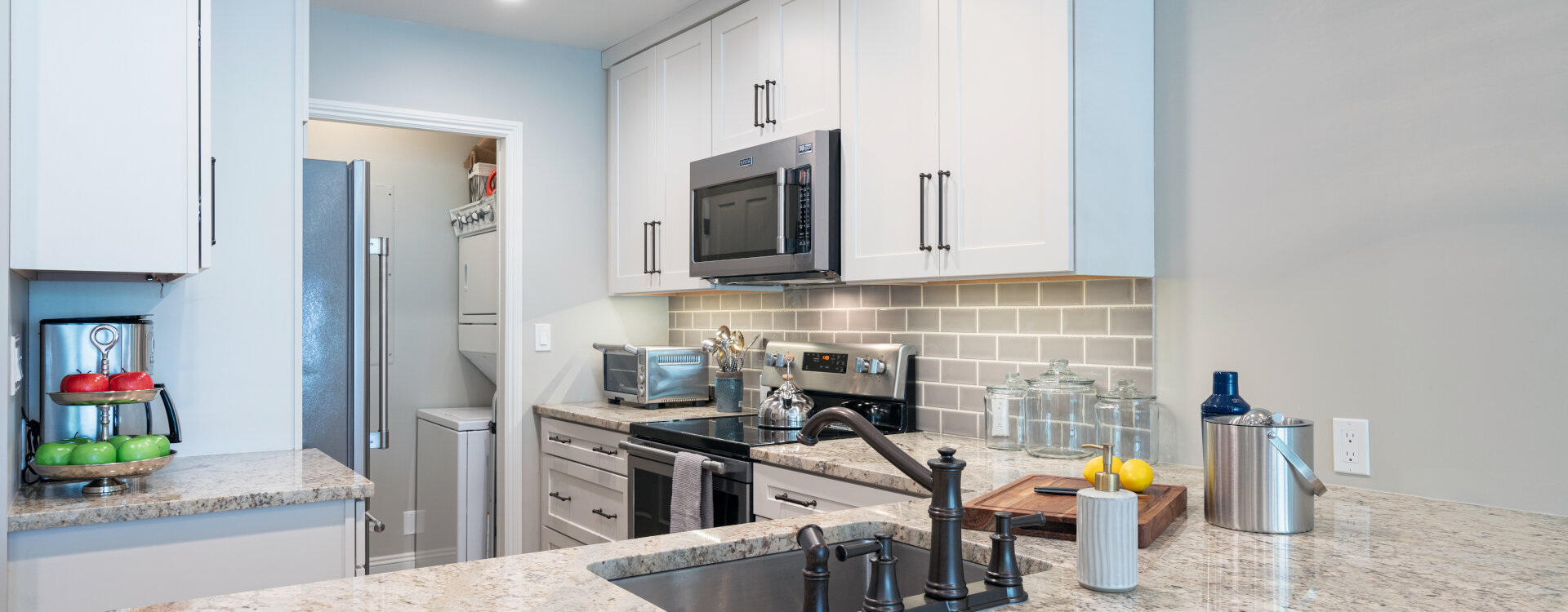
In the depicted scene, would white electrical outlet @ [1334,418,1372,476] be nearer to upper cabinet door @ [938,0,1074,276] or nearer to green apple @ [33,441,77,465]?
upper cabinet door @ [938,0,1074,276]

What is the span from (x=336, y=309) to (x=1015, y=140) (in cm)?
195

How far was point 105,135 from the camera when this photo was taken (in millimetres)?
1956

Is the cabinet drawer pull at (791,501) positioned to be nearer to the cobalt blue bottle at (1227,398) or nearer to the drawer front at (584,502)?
the drawer front at (584,502)

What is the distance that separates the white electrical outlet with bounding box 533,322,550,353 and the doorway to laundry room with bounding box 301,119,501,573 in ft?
0.68

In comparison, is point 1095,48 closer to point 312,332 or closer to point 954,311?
point 954,311

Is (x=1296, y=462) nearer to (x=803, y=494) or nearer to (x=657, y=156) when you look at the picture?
(x=803, y=494)

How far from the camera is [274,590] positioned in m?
1.15

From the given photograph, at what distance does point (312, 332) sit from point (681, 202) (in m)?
1.33

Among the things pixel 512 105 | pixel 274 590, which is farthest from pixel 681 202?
pixel 274 590

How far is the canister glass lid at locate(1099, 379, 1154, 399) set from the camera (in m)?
2.30

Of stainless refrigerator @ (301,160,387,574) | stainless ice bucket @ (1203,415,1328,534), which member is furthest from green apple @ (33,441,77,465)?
stainless ice bucket @ (1203,415,1328,534)

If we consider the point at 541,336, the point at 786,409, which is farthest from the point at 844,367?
the point at 541,336

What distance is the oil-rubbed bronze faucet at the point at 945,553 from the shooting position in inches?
38.6

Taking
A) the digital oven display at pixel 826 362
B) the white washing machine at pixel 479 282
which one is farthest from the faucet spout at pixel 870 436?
the white washing machine at pixel 479 282
